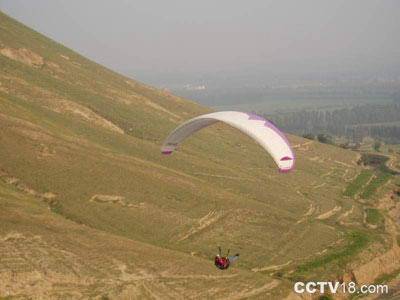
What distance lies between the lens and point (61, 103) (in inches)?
2186

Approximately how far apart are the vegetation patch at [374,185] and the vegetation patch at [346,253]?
59.3ft

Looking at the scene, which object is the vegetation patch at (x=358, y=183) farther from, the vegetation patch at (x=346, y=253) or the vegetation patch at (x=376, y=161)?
the vegetation patch at (x=346, y=253)

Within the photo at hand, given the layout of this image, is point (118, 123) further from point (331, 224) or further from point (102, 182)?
point (331, 224)

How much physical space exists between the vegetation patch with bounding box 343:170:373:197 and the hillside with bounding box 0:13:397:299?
3.02 feet

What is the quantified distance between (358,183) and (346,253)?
29.3m

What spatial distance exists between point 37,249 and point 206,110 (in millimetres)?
68238

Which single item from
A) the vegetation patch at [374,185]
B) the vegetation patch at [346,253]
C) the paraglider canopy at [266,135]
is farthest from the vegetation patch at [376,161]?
the paraglider canopy at [266,135]

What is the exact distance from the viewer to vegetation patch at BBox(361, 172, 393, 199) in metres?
50.0

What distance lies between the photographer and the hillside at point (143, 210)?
21.6 metres

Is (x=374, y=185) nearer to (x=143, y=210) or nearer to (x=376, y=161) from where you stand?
(x=376, y=161)

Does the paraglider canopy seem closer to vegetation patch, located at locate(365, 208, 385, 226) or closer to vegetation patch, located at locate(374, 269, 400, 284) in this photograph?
vegetation patch, located at locate(374, 269, 400, 284)

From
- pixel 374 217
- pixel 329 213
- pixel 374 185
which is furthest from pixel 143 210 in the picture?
pixel 374 185

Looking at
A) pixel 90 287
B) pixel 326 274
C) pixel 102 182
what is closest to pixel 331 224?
pixel 326 274

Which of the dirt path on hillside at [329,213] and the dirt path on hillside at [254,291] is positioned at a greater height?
the dirt path on hillside at [329,213]
